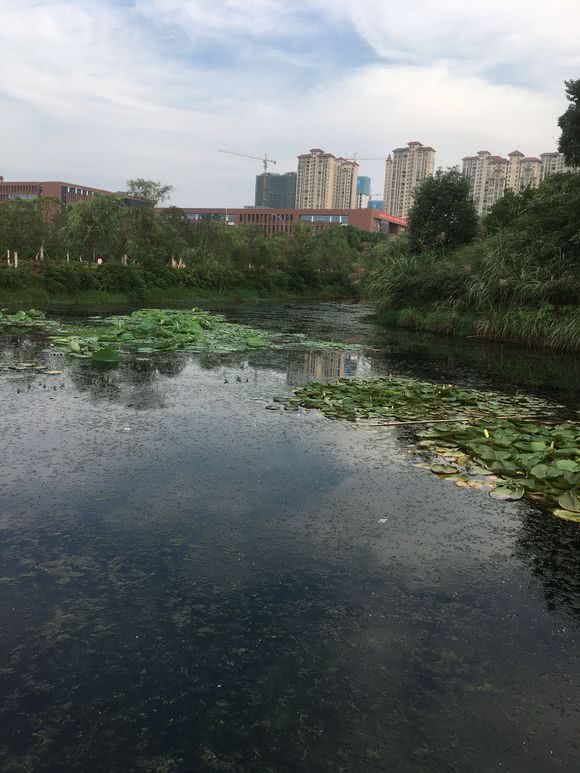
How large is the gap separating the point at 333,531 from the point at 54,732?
2557mm

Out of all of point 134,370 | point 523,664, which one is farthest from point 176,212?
point 523,664

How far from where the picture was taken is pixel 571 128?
25.0 metres

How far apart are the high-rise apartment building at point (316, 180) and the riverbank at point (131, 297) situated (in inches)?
4402

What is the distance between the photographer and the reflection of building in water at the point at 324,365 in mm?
11891

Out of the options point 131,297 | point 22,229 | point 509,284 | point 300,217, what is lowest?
point 131,297

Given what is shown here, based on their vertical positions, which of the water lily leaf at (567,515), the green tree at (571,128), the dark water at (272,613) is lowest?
the dark water at (272,613)

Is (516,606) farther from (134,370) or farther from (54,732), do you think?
(134,370)

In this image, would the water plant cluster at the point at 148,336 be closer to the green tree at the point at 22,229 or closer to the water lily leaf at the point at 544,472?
the water lily leaf at the point at 544,472

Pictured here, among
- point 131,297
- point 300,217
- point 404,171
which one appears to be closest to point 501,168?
point 300,217

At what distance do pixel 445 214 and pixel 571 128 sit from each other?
23.6 feet

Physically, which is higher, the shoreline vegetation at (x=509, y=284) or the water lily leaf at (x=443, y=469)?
the shoreline vegetation at (x=509, y=284)

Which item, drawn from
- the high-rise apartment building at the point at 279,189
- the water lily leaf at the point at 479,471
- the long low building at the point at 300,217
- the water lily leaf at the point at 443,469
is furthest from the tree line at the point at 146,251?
the high-rise apartment building at the point at 279,189

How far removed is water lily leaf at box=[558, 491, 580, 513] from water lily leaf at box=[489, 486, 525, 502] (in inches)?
13.8

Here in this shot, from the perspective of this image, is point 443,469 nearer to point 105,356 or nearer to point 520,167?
point 105,356
